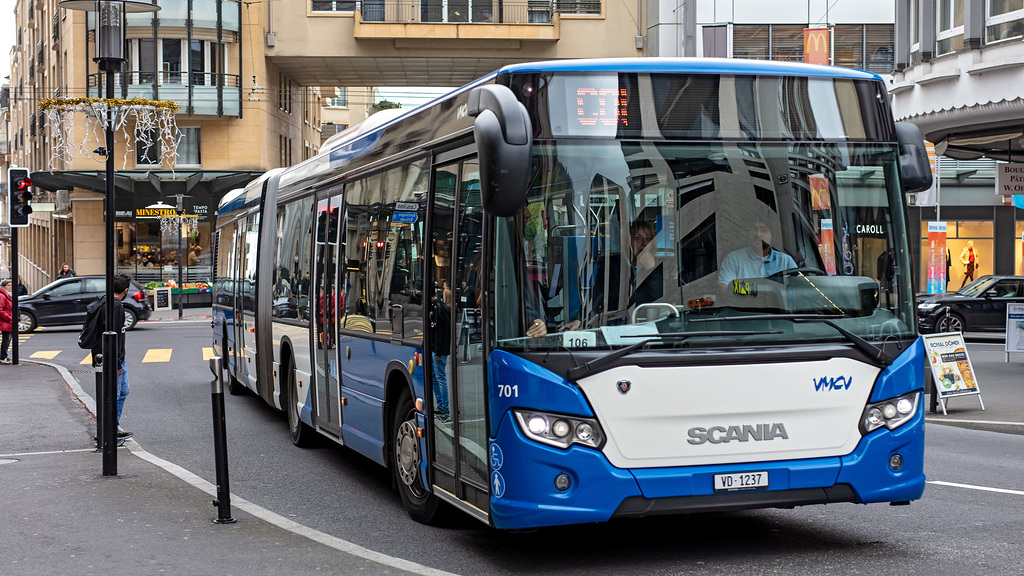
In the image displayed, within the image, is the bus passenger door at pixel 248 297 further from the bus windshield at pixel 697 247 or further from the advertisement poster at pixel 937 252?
the advertisement poster at pixel 937 252

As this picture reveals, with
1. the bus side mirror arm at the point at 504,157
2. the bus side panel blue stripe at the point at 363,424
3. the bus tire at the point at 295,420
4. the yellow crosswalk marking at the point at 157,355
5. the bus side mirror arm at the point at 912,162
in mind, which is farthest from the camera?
the yellow crosswalk marking at the point at 157,355

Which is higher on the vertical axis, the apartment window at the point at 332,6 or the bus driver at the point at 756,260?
the apartment window at the point at 332,6

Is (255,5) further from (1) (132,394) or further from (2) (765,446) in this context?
(2) (765,446)

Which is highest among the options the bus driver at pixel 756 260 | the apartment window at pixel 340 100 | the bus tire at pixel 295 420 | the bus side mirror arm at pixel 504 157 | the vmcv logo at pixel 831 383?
the apartment window at pixel 340 100

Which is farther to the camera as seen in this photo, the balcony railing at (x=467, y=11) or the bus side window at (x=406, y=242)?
the balcony railing at (x=467, y=11)

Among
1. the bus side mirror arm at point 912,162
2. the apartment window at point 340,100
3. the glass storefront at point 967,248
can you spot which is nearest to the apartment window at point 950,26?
the bus side mirror arm at point 912,162

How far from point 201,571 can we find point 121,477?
11.6 feet

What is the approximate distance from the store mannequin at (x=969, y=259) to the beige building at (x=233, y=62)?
14.2 meters

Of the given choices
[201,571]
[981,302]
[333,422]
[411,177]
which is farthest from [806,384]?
[981,302]

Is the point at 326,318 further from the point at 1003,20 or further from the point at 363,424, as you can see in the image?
the point at 1003,20

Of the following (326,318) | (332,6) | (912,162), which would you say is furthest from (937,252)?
(912,162)

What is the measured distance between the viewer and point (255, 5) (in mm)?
46031

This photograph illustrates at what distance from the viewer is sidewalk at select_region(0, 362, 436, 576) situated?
267 inches

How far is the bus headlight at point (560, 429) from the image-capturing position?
6.09 m
